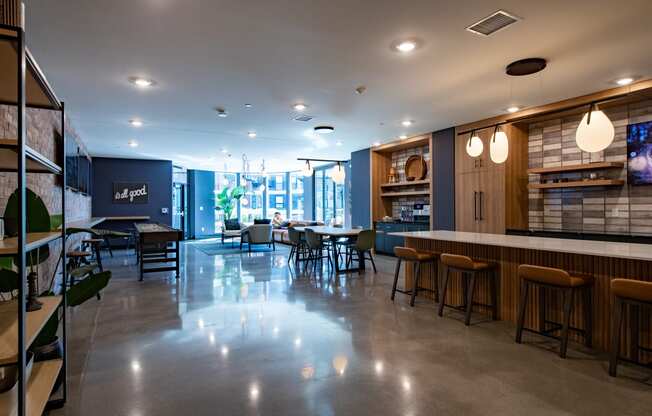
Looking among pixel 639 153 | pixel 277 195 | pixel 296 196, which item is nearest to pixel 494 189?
pixel 639 153

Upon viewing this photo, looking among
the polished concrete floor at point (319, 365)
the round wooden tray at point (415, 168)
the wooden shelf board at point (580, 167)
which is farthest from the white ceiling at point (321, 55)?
the polished concrete floor at point (319, 365)

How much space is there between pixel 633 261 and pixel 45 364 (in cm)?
400

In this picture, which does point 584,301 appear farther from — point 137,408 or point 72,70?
point 72,70

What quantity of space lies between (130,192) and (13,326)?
1029cm

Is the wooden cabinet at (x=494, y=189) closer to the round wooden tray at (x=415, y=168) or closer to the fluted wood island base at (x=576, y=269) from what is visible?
the round wooden tray at (x=415, y=168)

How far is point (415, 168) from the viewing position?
330 inches

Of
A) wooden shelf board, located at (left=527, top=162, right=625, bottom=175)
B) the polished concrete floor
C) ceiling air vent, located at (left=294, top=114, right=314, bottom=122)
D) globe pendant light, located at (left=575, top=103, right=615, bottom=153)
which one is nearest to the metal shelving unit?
the polished concrete floor

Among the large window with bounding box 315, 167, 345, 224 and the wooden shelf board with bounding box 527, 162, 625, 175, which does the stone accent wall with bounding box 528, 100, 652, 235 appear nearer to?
the wooden shelf board with bounding box 527, 162, 625, 175

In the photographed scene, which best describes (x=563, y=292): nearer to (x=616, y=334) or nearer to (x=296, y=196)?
(x=616, y=334)

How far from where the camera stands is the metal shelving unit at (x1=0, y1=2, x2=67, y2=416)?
51.1 inches

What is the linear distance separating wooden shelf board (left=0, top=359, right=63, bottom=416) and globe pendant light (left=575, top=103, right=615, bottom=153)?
385 centimetres

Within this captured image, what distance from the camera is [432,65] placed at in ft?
12.7

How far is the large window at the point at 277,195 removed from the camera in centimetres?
1552

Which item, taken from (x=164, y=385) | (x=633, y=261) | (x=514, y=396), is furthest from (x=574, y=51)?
(x=164, y=385)
